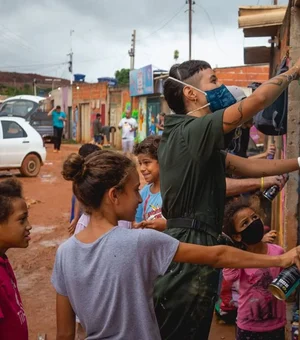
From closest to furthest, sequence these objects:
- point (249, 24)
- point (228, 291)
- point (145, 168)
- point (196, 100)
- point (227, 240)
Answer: point (196, 100) < point (227, 240) < point (145, 168) < point (228, 291) < point (249, 24)

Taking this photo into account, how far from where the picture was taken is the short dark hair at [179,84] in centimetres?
283

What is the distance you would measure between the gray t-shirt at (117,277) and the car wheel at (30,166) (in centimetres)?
1293

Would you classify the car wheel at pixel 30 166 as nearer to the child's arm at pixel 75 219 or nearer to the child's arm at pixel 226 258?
the child's arm at pixel 75 219

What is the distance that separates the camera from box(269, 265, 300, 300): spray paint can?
237 centimetres

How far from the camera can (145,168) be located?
160 inches

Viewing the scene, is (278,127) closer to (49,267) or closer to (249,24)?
(249,24)

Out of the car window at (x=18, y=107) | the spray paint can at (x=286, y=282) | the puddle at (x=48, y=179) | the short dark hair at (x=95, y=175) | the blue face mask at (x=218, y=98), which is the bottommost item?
the puddle at (x=48, y=179)

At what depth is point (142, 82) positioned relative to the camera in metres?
27.0

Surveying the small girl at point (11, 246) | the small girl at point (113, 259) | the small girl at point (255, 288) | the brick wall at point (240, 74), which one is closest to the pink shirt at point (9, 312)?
the small girl at point (11, 246)

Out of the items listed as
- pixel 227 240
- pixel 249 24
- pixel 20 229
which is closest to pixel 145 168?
pixel 227 240

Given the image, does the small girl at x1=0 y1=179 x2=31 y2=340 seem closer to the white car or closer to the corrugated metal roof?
the corrugated metal roof

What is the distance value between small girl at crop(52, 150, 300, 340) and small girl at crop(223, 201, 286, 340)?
1.16 metres

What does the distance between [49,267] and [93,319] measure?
4.97m

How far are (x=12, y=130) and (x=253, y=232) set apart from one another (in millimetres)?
12018
